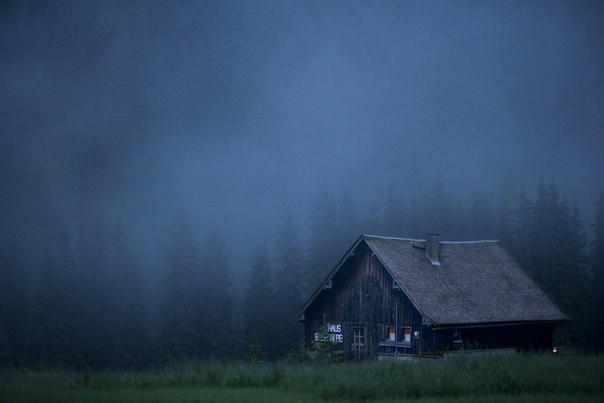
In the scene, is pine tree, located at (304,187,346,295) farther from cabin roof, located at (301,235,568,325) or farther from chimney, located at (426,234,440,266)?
chimney, located at (426,234,440,266)

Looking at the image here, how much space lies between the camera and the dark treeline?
5850 centimetres

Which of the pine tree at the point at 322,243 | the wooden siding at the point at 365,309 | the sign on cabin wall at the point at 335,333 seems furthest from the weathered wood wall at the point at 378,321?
the pine tree at the point at 322,243

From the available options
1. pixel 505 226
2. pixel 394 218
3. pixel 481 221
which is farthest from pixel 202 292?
pixel 481 221

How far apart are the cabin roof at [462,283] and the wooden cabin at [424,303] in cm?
7

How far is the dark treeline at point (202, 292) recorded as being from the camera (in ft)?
192

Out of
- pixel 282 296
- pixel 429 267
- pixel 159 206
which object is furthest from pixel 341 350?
pixel 159 206

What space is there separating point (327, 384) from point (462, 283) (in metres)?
22.8

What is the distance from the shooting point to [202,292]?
6131 centimetres

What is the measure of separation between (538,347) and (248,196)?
153972mm

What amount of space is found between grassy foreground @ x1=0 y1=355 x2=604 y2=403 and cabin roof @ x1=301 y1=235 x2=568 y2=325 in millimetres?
12767

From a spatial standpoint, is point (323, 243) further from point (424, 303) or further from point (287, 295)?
point (424, 303)

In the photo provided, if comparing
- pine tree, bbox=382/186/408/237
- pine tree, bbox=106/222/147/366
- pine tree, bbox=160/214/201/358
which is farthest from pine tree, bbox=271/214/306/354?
pine tree, bbox=106/222/147/366

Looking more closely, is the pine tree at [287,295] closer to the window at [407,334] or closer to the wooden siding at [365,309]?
the wooden siding at [365,309]

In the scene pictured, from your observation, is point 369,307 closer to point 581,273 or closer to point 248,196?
point 581,273
